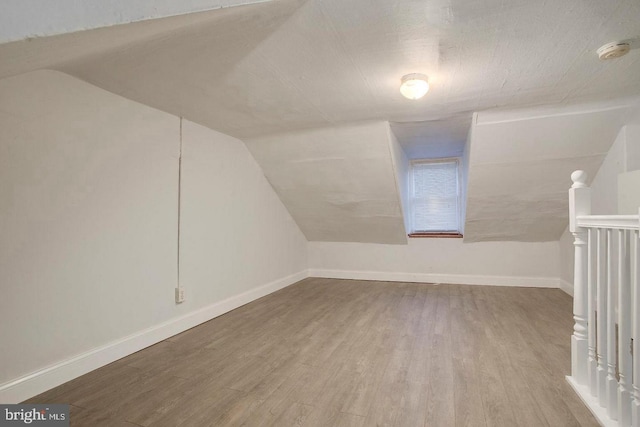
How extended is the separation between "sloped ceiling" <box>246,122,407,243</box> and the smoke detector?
1.66m

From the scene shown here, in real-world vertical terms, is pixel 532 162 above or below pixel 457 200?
above

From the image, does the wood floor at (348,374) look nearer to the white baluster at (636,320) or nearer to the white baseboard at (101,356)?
the white baseboard at (101,356)

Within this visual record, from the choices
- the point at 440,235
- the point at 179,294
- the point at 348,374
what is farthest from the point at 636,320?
the point at 440,235

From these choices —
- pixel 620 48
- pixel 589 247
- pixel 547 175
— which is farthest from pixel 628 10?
pixel 547 175

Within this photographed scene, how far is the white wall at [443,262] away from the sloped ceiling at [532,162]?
28 cm

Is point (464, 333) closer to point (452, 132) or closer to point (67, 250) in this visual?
point (452, 132)

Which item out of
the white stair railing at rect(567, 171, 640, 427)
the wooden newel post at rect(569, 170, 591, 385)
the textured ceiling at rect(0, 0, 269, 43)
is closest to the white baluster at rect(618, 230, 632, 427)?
the white stair railing at rect(567, 171, 640, 427)

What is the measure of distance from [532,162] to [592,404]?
2.42 metres

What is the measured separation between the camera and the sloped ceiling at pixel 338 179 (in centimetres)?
347

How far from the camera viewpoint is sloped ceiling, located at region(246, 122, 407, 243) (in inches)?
137

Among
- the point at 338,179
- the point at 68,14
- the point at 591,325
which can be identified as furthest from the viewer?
the point at 338,179

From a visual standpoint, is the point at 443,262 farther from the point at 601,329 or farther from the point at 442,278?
the point at 601,329

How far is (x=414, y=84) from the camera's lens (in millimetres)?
2146

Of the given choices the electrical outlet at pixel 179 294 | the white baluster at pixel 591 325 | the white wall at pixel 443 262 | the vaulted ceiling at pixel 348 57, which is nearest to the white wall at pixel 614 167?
the vaulted ceiling at pixel 348 57
